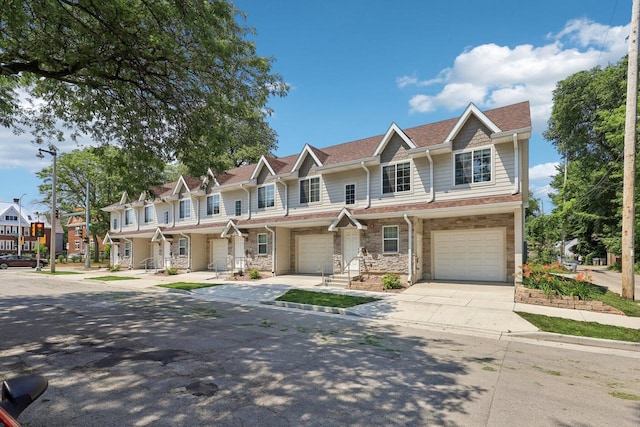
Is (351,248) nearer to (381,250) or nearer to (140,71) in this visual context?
(381,250)

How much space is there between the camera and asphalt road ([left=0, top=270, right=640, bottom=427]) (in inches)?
168

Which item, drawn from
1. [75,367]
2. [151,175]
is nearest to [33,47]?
A: [151,175]

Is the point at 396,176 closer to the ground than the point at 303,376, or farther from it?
farther from it

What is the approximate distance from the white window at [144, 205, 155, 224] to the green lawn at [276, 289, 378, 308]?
22.2 metres

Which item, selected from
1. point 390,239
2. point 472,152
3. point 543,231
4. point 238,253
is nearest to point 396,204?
point 390,239

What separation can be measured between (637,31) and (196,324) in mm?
17757

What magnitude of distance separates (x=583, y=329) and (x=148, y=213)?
32.7 metres

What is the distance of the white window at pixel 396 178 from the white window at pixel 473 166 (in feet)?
7.74

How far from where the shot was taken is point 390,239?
57.5 ft

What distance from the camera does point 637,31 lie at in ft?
40.6

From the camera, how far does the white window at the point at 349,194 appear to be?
63.5 feet

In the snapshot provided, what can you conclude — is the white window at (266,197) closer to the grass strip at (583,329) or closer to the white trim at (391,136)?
the white trim at (391,136)

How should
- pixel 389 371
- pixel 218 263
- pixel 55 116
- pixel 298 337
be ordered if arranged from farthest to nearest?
pixel 218 263 → pixel 55 116 → pixel 298 337 → pixel 389 371

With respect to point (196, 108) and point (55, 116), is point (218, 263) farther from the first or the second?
point (196, 108)
